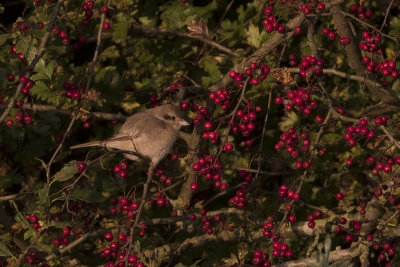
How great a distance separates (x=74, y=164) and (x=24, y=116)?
Result: 4.44 feet

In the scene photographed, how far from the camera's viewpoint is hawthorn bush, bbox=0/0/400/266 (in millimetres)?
4285

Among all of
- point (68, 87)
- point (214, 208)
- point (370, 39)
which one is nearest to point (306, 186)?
point (214, 208)

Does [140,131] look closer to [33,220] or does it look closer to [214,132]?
[214,132]

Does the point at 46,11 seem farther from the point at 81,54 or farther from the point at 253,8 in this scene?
the point at 253,8

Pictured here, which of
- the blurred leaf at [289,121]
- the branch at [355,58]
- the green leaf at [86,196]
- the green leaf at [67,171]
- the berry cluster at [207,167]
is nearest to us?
the green leaf at [67,171]

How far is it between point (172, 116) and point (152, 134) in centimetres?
26

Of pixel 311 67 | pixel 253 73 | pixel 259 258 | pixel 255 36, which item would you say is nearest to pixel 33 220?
pixel 259 258

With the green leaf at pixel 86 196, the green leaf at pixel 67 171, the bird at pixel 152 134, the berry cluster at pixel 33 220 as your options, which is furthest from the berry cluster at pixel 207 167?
the berry cluster at pixel 33 220

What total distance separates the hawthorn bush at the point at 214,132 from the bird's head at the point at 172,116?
0.15 m

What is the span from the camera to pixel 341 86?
5836 mm

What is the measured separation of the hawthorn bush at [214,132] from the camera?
A: 429cm

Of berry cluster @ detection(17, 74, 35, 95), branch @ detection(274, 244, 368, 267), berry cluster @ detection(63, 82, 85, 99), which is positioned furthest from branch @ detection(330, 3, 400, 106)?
berry cluster @ detection(17, 74, 35, 95)

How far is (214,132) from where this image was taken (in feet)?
14.1

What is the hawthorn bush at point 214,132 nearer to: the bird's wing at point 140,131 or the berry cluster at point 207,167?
the berry cluster at point 207,167
